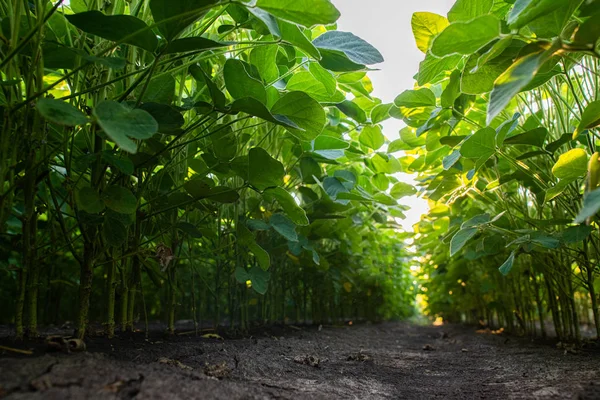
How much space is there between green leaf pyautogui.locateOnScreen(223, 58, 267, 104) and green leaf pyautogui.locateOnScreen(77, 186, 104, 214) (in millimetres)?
321

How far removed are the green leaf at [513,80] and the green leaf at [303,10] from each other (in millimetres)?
254

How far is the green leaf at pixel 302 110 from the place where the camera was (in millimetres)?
847

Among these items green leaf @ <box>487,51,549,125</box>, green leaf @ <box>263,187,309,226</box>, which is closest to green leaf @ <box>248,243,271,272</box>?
green leaf @ <box>263,187,309,226</box>

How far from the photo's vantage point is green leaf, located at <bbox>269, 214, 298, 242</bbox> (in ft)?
3.66

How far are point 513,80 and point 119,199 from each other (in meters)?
0.67

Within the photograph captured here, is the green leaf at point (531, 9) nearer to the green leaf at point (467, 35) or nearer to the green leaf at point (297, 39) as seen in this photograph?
the green leaf at point (467, 35)

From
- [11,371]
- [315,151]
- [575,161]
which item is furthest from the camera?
[315,151]

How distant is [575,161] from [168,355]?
0.92 m

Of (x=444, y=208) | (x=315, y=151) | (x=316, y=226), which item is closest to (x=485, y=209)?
(x=444, y=208)

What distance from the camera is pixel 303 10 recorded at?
2.07ft

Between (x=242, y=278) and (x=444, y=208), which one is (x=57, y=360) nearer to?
(x=242, y=278)

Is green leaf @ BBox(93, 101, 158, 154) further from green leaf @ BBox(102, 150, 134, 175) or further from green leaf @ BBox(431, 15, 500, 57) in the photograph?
green leaf @ BBox(431, 15, 500, 57)

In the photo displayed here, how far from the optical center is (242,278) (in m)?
1.20

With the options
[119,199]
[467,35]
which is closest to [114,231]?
[119,199]
